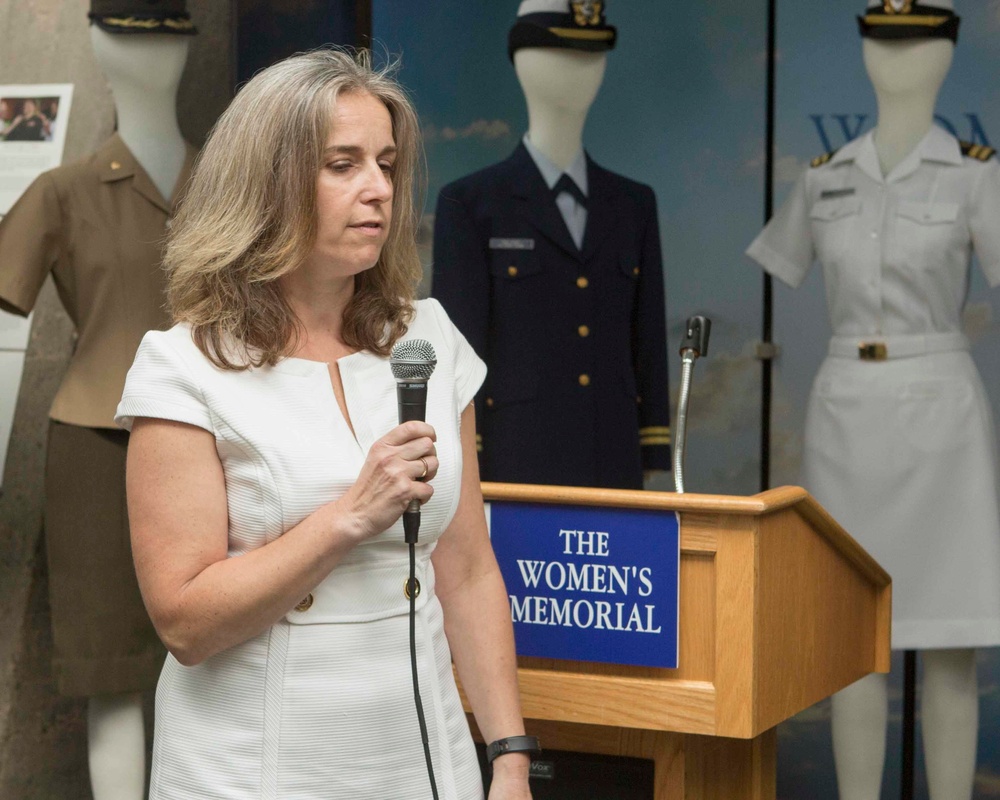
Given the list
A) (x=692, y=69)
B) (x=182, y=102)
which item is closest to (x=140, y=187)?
(x=182, y=102)

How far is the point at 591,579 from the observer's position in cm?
208

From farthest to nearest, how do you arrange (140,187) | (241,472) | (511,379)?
1. (511,379)
2. (140,187)
3. (241,472)

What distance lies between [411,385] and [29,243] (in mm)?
1972

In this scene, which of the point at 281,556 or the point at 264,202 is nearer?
the point at 281,556

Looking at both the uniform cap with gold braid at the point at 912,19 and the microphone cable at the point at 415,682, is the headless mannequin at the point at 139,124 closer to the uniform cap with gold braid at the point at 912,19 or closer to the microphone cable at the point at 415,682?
the uniform cap with gold braid at the point at 912,19

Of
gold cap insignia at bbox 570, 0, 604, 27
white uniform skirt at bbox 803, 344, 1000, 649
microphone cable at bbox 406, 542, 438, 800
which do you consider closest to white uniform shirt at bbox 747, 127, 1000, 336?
white uniform skirt at bbox 803, 344, 1000, 649

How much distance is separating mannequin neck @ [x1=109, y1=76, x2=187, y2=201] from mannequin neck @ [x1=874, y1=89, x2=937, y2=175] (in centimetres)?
172

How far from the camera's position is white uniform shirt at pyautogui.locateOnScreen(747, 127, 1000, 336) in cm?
344

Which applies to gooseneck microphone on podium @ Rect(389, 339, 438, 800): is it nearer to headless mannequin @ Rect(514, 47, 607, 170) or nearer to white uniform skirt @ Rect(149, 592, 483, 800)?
white uniform skirt @ Rect(149, 592, 483, 800)

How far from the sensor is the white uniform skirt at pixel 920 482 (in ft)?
11.2

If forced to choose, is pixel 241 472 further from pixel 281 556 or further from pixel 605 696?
pixel 605 696

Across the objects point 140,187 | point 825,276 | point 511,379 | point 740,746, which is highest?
point 140,187

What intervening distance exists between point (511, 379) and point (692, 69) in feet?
3.51

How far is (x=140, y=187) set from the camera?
128 inches
